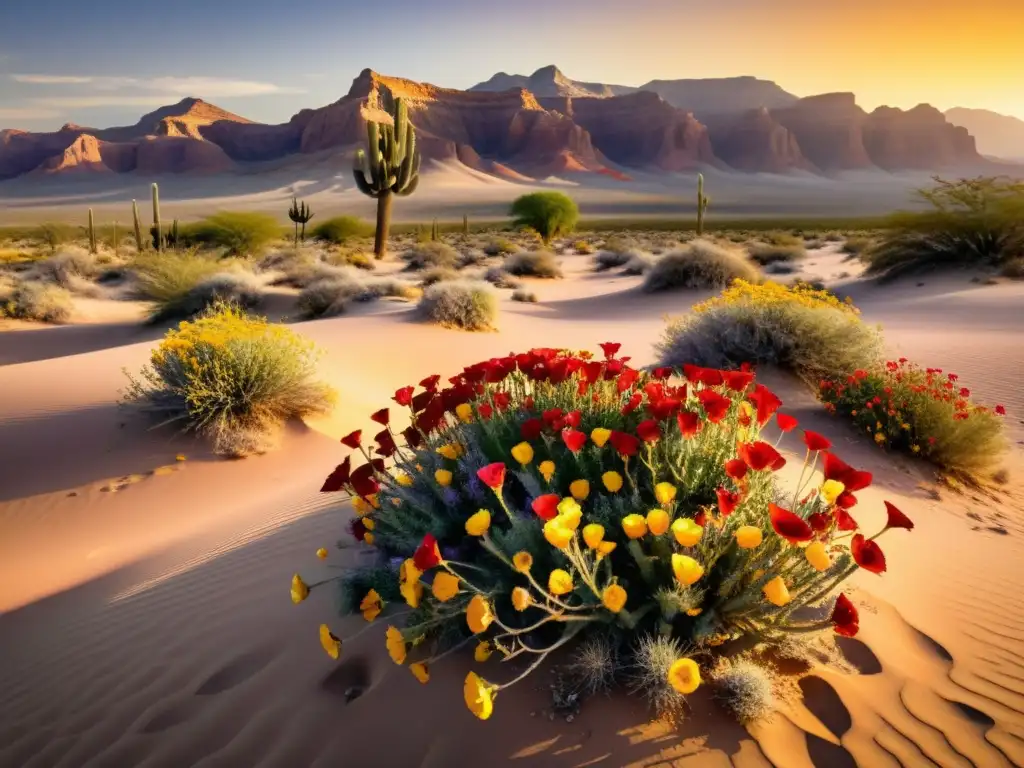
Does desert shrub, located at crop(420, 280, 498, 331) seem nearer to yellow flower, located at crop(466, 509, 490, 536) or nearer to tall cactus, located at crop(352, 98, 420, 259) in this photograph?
yellow flower, located at crop(466, 509, 490, 536)

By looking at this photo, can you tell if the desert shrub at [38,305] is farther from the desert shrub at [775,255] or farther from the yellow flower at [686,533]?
the desert shrub at [775,255]

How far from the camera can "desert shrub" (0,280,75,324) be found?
17547 mm

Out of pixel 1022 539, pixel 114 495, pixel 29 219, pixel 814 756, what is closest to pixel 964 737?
pixel 814 756

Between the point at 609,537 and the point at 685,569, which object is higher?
the point at 685,569

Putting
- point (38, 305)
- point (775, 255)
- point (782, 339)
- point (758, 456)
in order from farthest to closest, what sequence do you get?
point (775, 255) < point (38, 305) < point (782, 339) < point (758, 456)

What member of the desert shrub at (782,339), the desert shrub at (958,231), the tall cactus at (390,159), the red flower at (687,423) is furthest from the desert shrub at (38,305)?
the desert shrub at (958,231)

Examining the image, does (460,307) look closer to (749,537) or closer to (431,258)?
(749,537)

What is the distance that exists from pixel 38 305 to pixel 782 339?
17.8 metres

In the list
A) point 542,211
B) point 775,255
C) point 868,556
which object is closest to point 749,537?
point 868,556

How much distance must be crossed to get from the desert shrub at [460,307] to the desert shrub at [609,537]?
10.1 metres

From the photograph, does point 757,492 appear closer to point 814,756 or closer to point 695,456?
point 695,456

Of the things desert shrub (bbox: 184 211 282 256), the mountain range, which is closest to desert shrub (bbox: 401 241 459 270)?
desert shrub (bbox: 184 211 282 256)

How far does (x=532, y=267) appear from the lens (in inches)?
1046

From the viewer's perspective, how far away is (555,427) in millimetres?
2832
